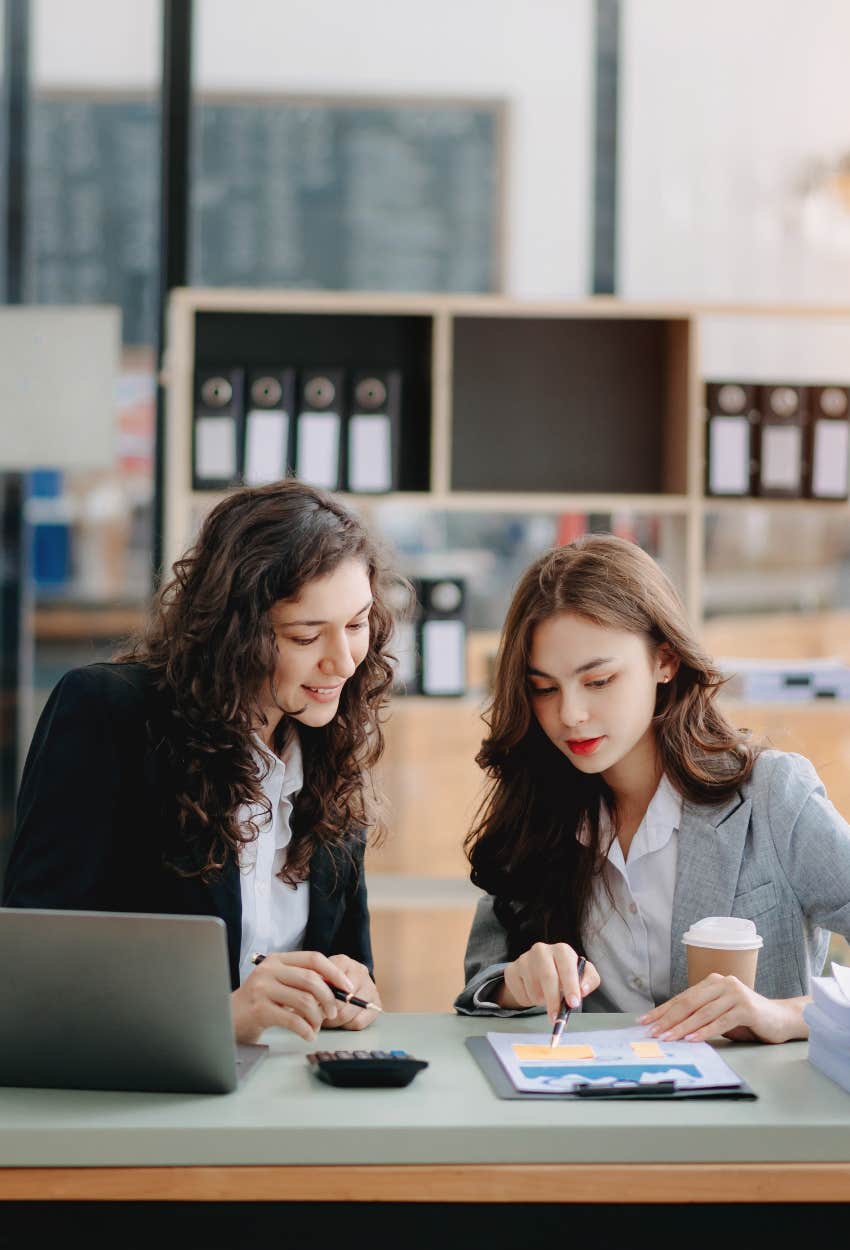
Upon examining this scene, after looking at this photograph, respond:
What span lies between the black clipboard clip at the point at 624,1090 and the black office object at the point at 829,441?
7.75ft

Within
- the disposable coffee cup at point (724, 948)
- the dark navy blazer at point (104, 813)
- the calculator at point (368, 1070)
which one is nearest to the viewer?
the calculator at point (368, 1070)

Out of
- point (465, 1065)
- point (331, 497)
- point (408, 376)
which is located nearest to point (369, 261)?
point (408, 376)

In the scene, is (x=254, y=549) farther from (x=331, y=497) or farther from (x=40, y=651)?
(x=40, y=651)

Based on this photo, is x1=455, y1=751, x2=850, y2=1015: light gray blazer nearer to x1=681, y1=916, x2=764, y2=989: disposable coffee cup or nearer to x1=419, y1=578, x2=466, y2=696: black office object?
x1=681, y1=916, x2=764, y2=989: disposable coffee cup

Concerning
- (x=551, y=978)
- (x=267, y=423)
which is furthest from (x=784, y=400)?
(x=551, y=978)

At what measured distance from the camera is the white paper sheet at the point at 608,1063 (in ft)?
4.18

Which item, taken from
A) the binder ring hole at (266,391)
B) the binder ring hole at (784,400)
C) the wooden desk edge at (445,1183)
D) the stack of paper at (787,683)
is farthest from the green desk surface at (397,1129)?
the binder ring hole at (784,400)

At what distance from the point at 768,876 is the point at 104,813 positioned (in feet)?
2.63

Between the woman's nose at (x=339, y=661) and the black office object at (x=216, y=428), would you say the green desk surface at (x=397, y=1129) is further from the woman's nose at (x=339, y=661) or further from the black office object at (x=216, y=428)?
the black office object at (x=216, y=428)

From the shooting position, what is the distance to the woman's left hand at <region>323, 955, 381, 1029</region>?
1.50 m

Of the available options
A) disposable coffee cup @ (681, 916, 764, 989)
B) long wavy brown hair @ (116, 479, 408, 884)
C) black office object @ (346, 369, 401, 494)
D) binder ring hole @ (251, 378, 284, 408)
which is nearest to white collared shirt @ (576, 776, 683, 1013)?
disposable coffee cup @ (681, 916, 764, 989)

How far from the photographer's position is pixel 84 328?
3.89 m

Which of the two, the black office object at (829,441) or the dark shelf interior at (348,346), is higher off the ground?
the dark shelf interior at (348,346)

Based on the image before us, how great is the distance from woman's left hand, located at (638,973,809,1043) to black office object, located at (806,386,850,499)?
7.06 feet
